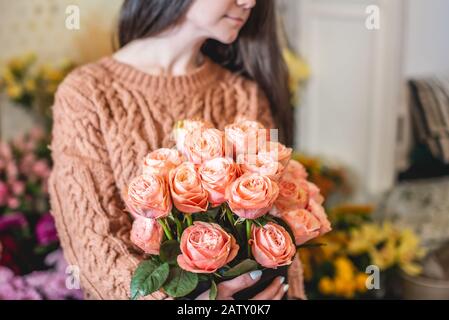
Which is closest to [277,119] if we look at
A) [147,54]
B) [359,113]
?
[147,54]

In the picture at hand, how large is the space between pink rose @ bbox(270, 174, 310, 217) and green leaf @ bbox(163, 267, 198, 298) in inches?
5.9

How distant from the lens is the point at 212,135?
0.83 meters

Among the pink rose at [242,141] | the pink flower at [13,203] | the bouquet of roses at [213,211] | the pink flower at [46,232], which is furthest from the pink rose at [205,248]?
the pink flower at [13,203]

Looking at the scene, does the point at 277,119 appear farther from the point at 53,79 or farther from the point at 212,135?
the point at 53,79

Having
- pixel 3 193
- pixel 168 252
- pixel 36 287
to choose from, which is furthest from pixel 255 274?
pixel 3 193

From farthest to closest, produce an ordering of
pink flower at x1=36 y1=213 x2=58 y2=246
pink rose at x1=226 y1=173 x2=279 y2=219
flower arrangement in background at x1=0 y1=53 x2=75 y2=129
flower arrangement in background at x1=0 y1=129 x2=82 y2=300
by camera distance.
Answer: flower arrangement in background at x1=0 y1=53 x2=75 y2=129
pink flower at x1=36 y1=213 x2=58 y2=246
flower arrangement in background at x1=0 y1=129 x2=82 y2=300
pink rose at x1=226 y1=173 x2=279 y2=219

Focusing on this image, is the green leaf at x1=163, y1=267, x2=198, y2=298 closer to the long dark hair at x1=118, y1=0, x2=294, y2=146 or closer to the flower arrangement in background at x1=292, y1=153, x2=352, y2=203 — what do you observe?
the long dark hair at x1=118, y1=0, x2=294, y2=146

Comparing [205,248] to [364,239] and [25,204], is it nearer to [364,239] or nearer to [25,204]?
[25,204]

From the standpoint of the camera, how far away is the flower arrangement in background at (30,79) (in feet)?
4.79

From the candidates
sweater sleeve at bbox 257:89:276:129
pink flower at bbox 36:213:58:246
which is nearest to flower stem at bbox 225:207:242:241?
sweater sleeve at bbox 257:89:276:129

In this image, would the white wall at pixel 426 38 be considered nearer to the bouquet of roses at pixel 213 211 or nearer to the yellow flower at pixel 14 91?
the bouquet of roses at pixel 213 211

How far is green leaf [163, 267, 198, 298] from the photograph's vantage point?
82cm

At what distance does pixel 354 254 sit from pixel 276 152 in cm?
83
